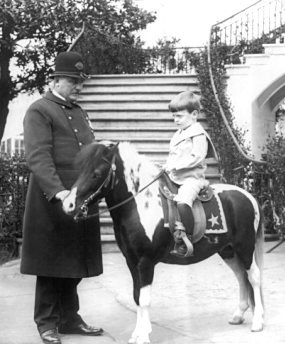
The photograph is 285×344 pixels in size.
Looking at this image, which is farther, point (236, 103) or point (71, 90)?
point (236, 103)

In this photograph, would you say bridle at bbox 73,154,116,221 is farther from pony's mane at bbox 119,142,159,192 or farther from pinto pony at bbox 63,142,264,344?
pony's mane at bbox 119,142,159,192

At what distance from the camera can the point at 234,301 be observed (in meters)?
7.72

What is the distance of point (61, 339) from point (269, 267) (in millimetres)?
4102

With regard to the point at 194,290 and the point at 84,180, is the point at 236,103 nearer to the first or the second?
the point at 194,290

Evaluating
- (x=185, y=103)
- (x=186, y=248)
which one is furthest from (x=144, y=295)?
(x=185, y=103)

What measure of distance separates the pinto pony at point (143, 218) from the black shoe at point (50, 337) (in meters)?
0.58

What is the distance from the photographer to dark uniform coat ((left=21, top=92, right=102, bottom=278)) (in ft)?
19.8

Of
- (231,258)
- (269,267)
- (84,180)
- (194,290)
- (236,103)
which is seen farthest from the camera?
(236,103)

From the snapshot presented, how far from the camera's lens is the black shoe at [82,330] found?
6.30 m

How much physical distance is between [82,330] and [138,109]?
912 centimetres

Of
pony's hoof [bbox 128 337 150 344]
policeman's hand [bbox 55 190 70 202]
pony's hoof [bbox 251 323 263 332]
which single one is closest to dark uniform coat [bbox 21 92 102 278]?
policeman's hand [bbox 55 190 70 202]

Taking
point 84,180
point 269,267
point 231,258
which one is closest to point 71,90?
point 84,180

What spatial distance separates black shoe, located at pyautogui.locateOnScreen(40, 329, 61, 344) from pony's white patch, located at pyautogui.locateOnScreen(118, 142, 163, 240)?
107cm

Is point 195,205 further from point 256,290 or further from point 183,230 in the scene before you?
point 256,290
